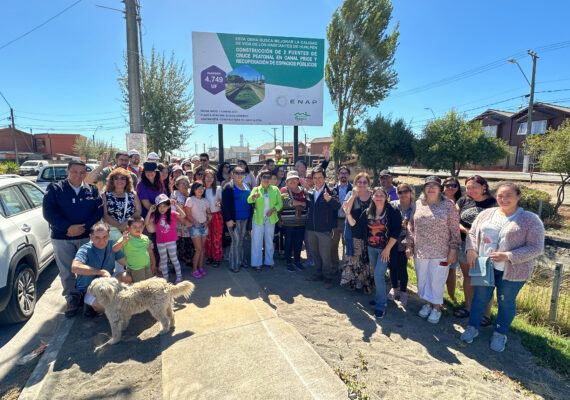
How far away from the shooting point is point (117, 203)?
4.23 metres

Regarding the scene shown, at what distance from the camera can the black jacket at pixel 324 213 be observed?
4652 mm

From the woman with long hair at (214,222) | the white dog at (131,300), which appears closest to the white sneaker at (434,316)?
the white dog at (131,300)

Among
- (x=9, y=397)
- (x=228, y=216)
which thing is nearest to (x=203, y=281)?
(x=228, y=216)

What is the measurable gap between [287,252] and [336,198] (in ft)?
5.23

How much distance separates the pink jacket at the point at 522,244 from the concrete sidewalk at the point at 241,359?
2287mm

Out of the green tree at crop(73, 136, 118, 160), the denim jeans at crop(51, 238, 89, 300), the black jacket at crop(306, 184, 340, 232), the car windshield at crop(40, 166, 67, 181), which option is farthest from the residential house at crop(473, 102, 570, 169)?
the green tree at crop(73, 136, 118, 160)

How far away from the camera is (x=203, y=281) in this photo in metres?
4.76

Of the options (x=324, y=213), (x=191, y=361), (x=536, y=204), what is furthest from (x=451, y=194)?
(x=536, y=204)

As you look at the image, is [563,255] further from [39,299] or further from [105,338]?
[39,299]

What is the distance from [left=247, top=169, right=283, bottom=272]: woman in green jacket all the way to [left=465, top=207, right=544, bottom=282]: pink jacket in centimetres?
337

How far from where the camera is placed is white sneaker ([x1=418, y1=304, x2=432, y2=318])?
3897 mm

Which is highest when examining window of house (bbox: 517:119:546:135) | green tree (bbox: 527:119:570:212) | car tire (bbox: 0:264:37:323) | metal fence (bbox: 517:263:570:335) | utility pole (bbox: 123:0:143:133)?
window of house (bbox: 517:119:546:135)

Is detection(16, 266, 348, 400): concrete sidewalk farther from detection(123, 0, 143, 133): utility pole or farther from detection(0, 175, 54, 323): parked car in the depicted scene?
detection(123, 0, 143, 133): utility pole

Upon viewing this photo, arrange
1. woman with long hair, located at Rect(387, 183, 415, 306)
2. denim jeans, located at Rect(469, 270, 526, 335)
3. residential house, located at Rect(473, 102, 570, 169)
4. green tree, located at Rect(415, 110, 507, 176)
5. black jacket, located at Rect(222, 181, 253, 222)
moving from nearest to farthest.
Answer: denim jeans, located at Rect(469, 270, 526, 335)
woman with long hair, located at Rect(387, 183, 415, 306)
black jacket, located at Rect(222, 181, 253, 222)
green tree, located at Rect(415, 110, 507, 176)
residential house, located at Rect(473, 102, 570, 169)
